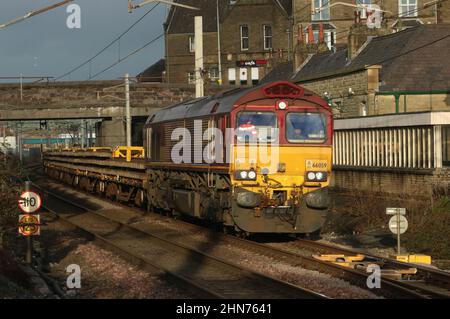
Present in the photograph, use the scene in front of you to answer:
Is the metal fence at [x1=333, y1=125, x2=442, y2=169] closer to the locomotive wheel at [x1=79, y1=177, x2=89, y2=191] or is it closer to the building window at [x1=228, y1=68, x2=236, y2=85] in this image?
the locomotive wheel at [x1=79, y1=177, x2=89, y2=191]

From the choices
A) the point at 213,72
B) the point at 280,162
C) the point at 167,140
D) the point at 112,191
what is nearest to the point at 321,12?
the point at 213,72

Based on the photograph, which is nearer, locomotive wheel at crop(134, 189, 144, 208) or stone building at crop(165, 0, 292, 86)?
locomotive wheel at crop(134, 189, 144, 208)

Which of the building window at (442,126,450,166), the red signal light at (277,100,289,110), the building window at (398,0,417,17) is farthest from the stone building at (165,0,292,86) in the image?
the red signal light at (277,100,289,110)

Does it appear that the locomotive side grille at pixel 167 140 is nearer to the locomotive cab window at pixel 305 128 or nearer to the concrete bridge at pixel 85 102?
the locomotive cab window at pixel 305 128

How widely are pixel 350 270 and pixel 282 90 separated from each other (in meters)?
5.44

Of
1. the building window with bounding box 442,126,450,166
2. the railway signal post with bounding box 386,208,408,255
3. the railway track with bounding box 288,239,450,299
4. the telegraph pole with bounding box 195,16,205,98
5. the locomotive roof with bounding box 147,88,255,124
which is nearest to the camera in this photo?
the railway track with bounding box 288,239,450,299

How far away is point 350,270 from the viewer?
1220 centimetres

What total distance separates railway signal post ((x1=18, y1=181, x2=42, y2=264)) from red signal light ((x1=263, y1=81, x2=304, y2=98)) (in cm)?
529

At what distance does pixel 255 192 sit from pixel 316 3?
157ft

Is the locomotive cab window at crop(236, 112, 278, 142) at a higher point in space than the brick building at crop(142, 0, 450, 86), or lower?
lower

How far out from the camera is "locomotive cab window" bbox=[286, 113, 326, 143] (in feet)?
54.2

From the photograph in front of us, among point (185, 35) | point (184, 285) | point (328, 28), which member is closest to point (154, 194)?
point (184, 285)

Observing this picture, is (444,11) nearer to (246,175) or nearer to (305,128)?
(305,128)

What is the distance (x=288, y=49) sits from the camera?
66.2 metres
